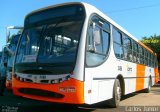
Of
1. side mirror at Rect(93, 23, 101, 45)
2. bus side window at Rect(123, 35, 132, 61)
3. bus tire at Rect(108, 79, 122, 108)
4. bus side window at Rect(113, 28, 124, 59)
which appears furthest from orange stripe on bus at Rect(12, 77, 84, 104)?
bus side window at Rect(123, 35, 132, 61)

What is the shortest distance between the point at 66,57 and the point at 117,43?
3305 millimetres

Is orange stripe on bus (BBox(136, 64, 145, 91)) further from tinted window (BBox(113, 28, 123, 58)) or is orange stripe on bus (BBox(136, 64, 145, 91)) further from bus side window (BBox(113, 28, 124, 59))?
tinted window (BBox(113, 28, 123, 58))

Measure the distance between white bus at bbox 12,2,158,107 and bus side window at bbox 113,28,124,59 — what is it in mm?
632

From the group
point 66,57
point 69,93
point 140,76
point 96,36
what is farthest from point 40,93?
point 140,76

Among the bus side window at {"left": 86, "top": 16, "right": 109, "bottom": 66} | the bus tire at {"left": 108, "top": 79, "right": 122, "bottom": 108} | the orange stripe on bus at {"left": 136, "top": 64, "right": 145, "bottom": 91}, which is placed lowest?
the bus tire at {"left": 108, "top": 79, "right": 122, "bottom": 108}

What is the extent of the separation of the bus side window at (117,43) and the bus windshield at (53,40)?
2472mm

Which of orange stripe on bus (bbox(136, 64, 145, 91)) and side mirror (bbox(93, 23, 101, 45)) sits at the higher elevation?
side mirror (bbox(93, 23, 101, 45))

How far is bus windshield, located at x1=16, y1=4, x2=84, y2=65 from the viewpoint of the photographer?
314 inches

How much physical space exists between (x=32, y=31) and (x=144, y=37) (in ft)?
147

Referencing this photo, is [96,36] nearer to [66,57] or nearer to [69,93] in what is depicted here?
[66,57]

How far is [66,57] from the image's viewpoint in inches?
309

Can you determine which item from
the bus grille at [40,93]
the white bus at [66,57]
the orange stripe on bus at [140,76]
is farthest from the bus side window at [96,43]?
the orange stripe on bus at [140,76]

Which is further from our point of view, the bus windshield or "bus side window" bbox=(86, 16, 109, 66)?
"bus side window" bbox=(86, 16, 109, 66)

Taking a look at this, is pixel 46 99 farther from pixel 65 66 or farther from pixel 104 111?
pixel 104 111
